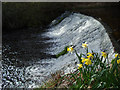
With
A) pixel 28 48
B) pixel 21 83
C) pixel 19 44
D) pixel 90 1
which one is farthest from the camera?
pixel 90 1

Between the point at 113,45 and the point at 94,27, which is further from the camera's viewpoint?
the point at 94,27

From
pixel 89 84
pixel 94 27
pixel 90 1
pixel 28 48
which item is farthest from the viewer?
pixel 90 1

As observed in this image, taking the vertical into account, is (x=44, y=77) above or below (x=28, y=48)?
below

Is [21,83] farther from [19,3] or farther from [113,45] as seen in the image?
[19,3]

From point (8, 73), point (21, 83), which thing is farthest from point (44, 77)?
point (8, 73)

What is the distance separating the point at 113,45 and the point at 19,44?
3.96 m

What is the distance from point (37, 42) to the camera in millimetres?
6930

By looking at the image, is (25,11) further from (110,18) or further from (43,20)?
(110,18)

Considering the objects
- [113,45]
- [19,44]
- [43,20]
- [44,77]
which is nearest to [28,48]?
Result: [19,44]

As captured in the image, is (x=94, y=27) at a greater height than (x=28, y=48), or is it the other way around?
(x=94, y=27)

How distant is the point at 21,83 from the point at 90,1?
28.9 feet

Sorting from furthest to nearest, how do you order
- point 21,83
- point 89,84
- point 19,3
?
point 19,3, point 21,83, point 89,84

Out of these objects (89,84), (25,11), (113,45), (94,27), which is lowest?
(89,84)

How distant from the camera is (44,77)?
3.82 meters
